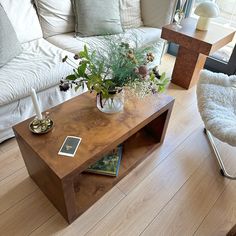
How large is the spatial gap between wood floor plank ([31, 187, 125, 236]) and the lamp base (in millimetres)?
1579

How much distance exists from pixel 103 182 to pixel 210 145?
2.77 feet

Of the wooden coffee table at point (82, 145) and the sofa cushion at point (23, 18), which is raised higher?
the sofa cushion at point (23, 18)

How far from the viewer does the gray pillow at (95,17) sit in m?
1.85

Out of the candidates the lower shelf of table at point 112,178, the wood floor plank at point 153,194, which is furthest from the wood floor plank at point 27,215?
the wood floor plank at point 153,194

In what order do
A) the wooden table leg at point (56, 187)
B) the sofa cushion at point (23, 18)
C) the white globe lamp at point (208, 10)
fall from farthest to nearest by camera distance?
the white globe lamp at point (208, 10) < the sofa cushion at point (23, 18) < the wooden table leg at point (56, 187)

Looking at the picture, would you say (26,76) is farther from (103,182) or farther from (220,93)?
(220,93)

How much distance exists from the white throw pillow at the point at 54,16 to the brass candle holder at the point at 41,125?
114cm

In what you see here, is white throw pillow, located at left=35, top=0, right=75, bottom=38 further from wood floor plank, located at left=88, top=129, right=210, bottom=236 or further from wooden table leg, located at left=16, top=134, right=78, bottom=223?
wood floor plank, located at left=88, top=129, right=210, bottom=236

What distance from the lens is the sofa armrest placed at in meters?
2.10

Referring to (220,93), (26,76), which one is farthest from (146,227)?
(26,76)

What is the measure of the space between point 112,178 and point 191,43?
1282mm

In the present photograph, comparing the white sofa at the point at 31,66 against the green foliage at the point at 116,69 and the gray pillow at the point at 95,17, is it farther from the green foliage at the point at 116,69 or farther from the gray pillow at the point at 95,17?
the green foliage at the point at 116,69

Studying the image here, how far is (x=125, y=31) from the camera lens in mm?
2082

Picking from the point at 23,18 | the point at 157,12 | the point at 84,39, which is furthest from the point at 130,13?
the point at 23,18
